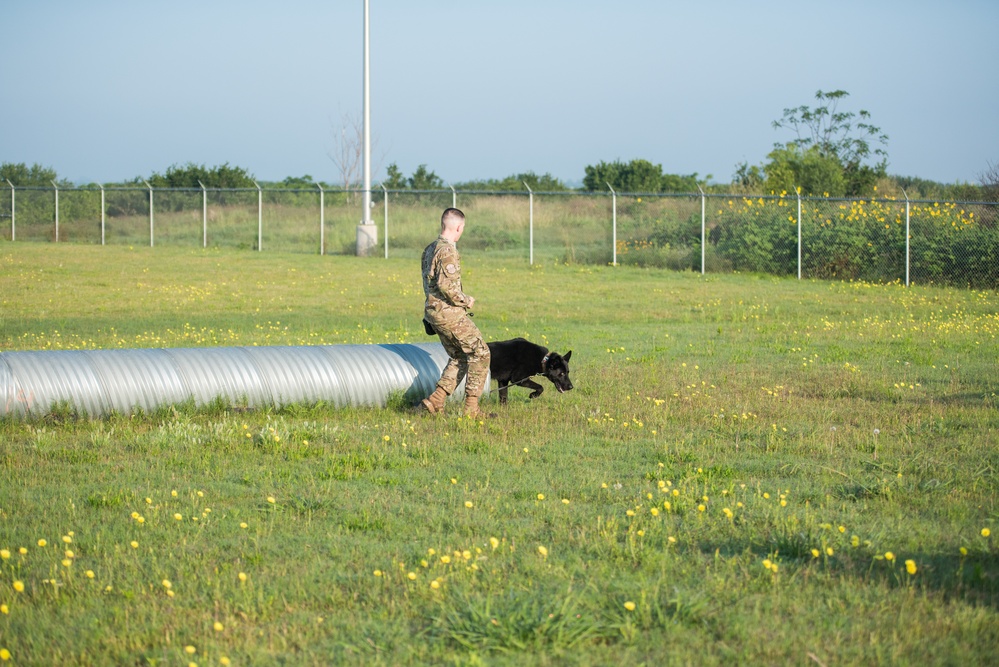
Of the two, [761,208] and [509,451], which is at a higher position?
[761,208]

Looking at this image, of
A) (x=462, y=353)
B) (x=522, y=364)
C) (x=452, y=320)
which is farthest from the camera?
(x=522, y=364)

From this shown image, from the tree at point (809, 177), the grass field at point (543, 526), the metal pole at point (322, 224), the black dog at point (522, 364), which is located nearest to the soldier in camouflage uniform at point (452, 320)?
the grass field at point (543, 526)

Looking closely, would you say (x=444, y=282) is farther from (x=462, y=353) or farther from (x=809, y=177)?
(x=809, y=177)

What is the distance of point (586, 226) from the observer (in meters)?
30.5

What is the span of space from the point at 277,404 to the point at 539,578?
4.77 metres

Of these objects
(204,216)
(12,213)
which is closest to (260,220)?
(204,216)

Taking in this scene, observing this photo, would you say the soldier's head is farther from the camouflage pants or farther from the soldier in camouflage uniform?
the camouflage pants

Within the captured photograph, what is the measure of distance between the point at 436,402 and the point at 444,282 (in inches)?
42.3

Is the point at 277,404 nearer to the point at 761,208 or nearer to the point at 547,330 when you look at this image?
the point at 547,330

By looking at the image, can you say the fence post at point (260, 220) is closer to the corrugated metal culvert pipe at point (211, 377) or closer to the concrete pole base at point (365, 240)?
the concrete pole base at point (365, 240)

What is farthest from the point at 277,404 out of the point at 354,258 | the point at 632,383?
the point at 354,258

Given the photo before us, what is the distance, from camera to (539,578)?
462 centimetres

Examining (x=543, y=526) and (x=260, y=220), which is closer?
(x=543, y=526)

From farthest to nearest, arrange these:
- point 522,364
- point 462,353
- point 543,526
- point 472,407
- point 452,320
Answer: point 522,364 < point 462,353 < point 472,407 < point 452,320 < point 543,526
